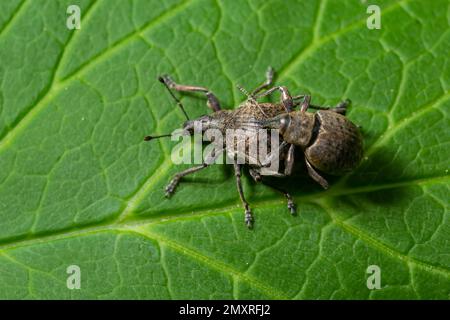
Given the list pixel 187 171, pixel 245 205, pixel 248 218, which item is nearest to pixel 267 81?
pixel 187 171

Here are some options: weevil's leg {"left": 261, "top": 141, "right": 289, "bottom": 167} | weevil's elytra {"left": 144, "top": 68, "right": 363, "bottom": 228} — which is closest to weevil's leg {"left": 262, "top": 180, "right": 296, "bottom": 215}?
weevil's elytra {"left": 144, "top": 68, "right": 363, "bottom": 228}

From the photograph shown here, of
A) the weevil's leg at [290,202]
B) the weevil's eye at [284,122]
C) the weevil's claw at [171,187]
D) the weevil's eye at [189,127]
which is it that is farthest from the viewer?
the weevil's eye at [189,127]

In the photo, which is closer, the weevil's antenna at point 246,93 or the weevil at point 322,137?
the weevil at point 322,137

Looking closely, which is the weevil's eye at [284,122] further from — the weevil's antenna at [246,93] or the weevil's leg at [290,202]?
the weevil's leg at [290,202]

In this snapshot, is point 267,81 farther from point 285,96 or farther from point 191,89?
point 191,89

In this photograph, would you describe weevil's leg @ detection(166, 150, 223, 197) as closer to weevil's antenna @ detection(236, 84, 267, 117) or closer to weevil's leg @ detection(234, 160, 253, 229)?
weevil's leg @ detection(234, 160, 253, 229)

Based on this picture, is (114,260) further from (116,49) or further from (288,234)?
(116,49)

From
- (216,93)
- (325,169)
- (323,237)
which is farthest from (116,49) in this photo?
(323,237)

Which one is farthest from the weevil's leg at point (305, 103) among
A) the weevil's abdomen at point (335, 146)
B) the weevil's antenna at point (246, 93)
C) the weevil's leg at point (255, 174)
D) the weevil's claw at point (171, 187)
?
the weevil's claw at point (171, 187)
